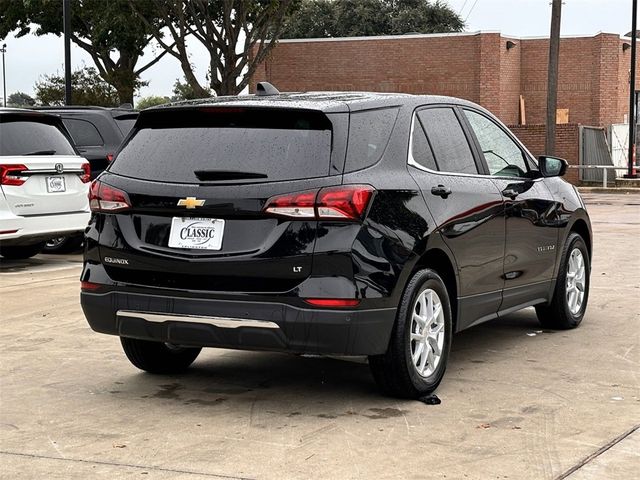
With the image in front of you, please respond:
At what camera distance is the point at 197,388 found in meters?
6.66

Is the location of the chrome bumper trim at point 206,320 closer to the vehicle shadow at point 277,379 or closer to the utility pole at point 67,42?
the vehicle shadow at point 277,379

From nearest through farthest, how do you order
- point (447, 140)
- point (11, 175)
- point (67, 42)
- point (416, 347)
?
point (416, 347)
point (447, 140)
point (11, 175)
point (67, 42)

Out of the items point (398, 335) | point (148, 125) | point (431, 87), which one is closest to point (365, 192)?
point (398, 335)

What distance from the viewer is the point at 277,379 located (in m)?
6.90

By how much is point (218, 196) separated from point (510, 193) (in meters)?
2.49

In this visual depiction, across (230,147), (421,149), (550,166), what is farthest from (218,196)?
(550,166)

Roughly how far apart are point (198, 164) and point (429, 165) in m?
1.42

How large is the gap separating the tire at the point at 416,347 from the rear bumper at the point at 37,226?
277 inches

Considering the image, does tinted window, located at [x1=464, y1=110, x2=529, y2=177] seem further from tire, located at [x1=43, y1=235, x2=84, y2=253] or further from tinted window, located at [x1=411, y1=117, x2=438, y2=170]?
tire, located at [x1=43, y1=235, x2=84, y2=253]

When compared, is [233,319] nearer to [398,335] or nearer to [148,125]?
[398,335]

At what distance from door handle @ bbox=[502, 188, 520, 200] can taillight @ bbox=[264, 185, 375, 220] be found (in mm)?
2004

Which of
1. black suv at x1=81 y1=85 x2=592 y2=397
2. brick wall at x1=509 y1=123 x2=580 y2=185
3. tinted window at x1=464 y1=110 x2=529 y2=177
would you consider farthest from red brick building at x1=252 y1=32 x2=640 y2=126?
black suv at x1=81 y1=85 x2=592 y2=397

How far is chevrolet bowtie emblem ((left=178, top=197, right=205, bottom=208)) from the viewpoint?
5.92 meters

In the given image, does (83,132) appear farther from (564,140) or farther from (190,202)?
(564,140)
